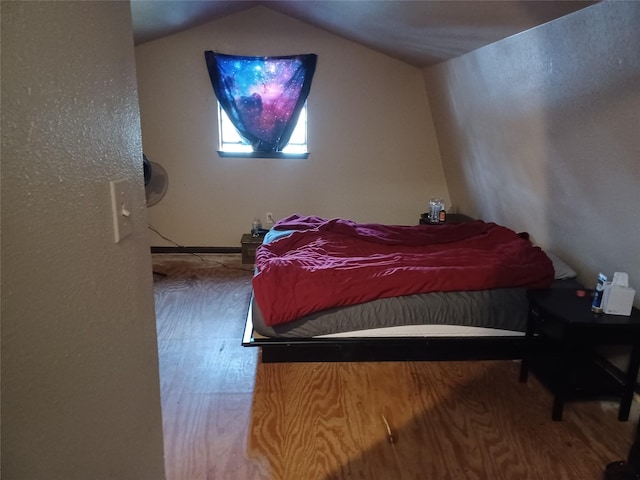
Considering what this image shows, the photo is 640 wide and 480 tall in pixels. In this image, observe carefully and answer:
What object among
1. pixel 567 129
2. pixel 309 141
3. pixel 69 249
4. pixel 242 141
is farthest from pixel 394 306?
pixel 242 141

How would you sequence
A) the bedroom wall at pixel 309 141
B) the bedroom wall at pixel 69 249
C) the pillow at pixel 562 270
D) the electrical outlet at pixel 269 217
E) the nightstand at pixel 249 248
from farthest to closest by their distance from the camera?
the electrical outlet at pixel 269 217
the nightstand at pixel 249 248
the bedroom wall at pixel 309 141
the pillow at pixel 562 270
the bedroom wall at pixel 69 249

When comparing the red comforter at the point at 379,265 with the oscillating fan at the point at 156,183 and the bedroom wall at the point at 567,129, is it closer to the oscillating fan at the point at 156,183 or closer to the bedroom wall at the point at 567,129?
the bedroom wall at the point at 567,129

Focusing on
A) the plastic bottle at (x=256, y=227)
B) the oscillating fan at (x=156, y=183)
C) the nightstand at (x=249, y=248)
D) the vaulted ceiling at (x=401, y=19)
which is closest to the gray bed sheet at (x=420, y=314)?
the vaulted ceiling at (x=401, y=19)

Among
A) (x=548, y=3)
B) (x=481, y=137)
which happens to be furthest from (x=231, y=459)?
(x=481, y=137)

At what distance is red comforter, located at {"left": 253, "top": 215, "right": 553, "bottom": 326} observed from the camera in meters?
2.27

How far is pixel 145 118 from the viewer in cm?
403

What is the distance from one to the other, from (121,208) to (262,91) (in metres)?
3.52

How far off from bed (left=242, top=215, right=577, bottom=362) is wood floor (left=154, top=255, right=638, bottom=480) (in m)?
0.10

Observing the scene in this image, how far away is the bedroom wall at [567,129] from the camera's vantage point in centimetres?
175

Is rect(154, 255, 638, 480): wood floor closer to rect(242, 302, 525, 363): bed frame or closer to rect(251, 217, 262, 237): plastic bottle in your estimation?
rect(242, 302, 525, 363): bed frame

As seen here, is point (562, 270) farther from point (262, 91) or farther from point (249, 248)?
point (262, 91)

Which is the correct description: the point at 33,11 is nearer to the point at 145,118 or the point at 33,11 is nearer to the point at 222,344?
the point at 222,344

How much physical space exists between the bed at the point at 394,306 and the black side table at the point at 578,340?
0.20 meters

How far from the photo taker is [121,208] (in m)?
0.79
